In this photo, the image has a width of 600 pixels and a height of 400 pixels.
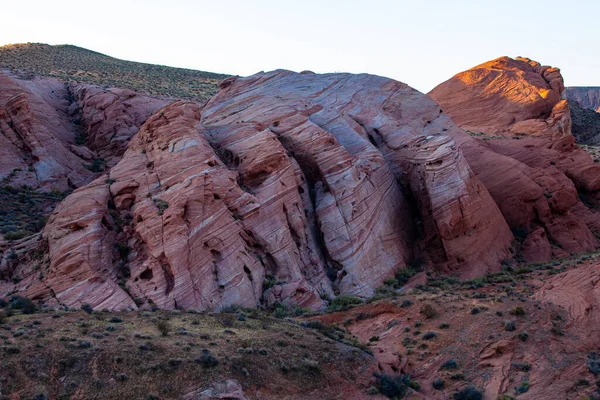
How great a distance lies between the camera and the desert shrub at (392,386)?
2008cm

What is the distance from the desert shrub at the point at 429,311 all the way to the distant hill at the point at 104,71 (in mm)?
41425

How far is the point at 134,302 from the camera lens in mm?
25297

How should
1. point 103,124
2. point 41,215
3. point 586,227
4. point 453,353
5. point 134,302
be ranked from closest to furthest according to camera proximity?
point 453,353 < point 134,302 < point 41,215 < point 586,227 < point 103,124

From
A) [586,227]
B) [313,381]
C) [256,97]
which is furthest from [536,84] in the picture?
[313,381]

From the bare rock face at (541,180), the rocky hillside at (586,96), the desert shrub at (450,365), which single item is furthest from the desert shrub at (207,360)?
the rocky hillside at (586,96)

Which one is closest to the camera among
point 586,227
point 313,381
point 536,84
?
point 313,381

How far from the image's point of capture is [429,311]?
26.1 meters

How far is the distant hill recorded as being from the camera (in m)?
61.1

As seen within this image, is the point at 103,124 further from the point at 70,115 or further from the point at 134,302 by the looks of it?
the point at 134,302

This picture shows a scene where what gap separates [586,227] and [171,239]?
26.4m

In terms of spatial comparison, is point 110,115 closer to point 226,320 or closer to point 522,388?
point 226,320

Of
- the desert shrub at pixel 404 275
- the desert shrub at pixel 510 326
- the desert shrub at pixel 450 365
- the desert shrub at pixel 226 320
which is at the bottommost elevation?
the desert shrub at pixel 404 275

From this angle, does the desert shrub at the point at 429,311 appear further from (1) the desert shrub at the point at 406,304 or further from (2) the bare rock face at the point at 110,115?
(2) the bare rock face at the point at 110,115

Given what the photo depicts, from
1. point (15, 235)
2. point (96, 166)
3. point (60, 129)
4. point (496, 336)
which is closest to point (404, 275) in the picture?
point (496, 336)
